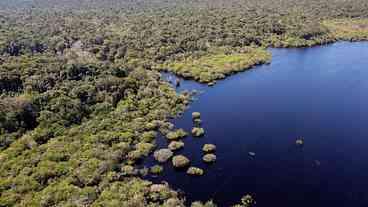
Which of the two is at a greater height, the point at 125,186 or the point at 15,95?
the point at 15,95

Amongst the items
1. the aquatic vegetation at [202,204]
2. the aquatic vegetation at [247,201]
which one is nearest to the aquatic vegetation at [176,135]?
the aquatic vegetation at [202,204]

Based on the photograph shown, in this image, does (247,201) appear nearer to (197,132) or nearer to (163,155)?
(163,155)

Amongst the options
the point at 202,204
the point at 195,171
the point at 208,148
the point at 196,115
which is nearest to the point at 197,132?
the point at 208,148

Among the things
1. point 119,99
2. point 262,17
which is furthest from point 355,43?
point 119,99

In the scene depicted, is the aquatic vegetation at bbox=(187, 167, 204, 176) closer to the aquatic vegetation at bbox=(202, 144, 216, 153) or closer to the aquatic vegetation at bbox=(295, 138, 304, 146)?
the aquatic vegetation at bbox=(202, 144, 216, 153)

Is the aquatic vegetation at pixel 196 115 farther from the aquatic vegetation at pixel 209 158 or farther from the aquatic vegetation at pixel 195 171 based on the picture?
the aquatic vegetation at pixel 195 171

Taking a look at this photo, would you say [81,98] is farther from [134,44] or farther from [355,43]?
[355,43]
